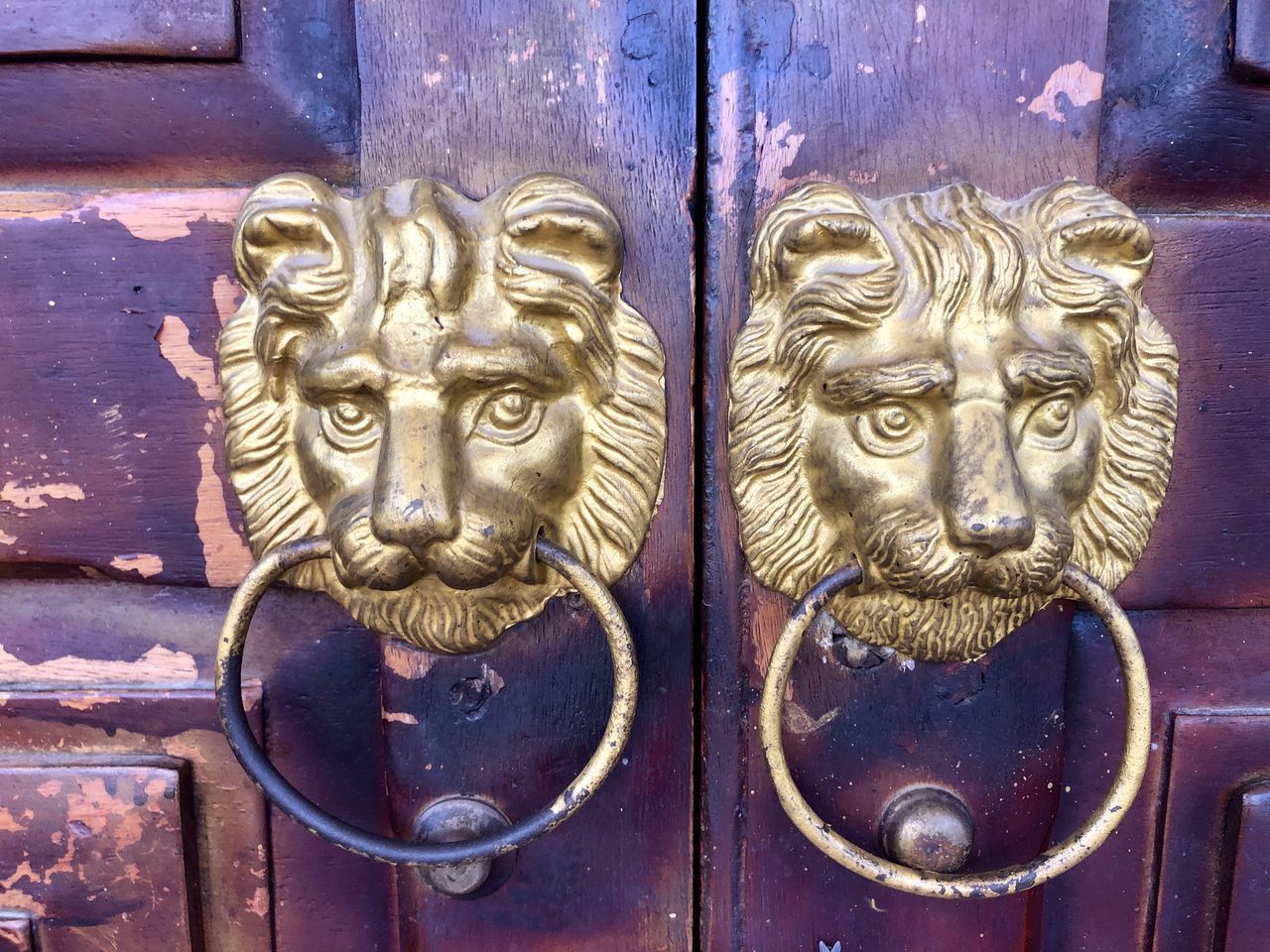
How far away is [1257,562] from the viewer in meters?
0.47

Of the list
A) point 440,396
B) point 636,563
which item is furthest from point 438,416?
point 636,563

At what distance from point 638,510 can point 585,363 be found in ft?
0.24

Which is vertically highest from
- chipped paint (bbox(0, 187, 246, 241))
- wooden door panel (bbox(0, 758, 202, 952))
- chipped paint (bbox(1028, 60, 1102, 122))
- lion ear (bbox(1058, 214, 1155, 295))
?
chipped paint (bbox(1028, 60, 1102, 122))

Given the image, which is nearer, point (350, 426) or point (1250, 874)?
point (350, 426)

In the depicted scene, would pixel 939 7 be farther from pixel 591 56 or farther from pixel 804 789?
pixel 804 789

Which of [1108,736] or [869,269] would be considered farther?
[1108,736]

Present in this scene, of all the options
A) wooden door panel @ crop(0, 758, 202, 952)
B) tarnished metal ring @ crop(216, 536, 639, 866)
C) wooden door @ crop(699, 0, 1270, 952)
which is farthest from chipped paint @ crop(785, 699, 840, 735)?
wooden door panel @ crop(0, 758, 202, 952)

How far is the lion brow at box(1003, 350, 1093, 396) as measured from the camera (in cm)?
36

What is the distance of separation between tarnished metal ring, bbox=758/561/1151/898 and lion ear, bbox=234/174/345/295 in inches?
9.6

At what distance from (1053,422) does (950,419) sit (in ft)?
0.17

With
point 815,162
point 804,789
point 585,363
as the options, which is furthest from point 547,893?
point 815,162

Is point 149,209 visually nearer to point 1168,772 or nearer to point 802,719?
point 802,719

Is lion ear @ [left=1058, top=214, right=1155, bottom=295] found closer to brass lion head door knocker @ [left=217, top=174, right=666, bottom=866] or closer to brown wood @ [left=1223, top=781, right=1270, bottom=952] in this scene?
brass lion head door knocker @ [left=217, top=174, right=666, bottom=866]

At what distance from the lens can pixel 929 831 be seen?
1.46ft
